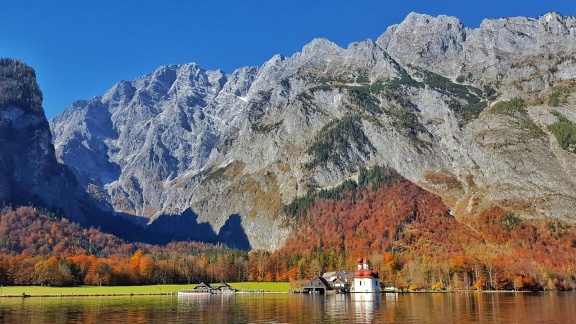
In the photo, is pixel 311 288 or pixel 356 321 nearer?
pixel 356 321

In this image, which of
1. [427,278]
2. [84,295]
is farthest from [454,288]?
[84,295]

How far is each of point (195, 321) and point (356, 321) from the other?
2401cm

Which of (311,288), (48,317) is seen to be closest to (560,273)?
(311,288)

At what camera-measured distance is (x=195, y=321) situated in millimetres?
79375

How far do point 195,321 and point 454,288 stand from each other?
127 m

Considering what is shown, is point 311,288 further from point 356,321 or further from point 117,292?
point 356,321

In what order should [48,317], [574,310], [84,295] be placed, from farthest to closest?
1. [84,295]
2. [574,310]
3. [48,317]

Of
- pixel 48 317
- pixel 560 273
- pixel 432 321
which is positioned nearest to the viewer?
pixel 432 321

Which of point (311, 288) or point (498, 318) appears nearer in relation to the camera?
point (498, 318)

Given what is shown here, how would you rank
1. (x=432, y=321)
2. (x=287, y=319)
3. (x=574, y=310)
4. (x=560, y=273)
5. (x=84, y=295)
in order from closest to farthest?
(x=432, y=321) → (x=287, y=319) → (x=574, y=310) → (x=84, y=295) → (x=560, y=273)

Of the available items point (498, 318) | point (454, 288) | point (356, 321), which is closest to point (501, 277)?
point (454, 288)

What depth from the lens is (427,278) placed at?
18862 centimetres

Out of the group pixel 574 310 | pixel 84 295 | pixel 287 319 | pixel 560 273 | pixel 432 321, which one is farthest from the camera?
pixel 560 273

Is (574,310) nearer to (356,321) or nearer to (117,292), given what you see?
(356,321)
